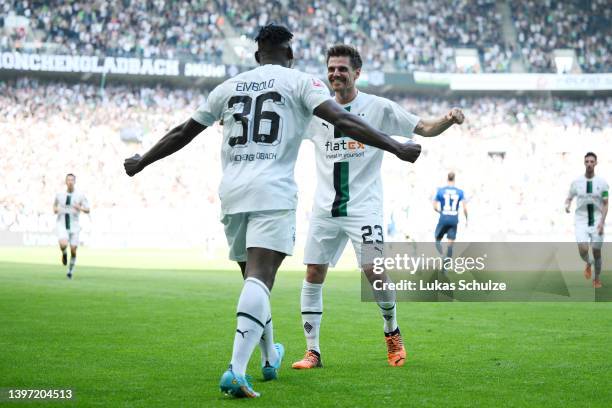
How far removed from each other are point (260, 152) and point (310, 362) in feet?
7.36

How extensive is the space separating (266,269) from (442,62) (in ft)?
156

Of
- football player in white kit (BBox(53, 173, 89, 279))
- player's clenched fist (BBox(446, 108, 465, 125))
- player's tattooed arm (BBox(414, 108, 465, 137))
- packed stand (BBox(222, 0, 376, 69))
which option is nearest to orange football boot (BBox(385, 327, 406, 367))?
player's tattooed arm (BBox(414, 108, 465, 137))

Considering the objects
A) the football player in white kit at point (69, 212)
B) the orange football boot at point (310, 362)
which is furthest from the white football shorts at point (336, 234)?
the football player in white kit at point (69, 212)

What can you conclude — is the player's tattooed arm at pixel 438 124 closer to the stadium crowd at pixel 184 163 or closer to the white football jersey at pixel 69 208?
the white football jersey at pixel 69 208

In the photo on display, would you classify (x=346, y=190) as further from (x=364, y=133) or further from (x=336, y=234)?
(x=364, y=133)

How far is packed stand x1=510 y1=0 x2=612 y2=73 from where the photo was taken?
52750 mm

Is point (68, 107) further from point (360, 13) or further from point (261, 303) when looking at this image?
point (261, 303)

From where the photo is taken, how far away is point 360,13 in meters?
52.1

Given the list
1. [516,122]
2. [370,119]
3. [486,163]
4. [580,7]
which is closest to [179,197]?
[486,163]

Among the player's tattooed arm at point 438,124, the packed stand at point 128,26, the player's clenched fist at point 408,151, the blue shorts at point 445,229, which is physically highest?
the packed stand at point 128,26

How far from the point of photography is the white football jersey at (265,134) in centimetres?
583

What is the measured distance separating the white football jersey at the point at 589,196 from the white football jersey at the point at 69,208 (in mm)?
11231

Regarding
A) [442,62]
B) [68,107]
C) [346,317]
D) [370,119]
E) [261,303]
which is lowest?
[346,317]

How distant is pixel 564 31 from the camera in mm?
53781
